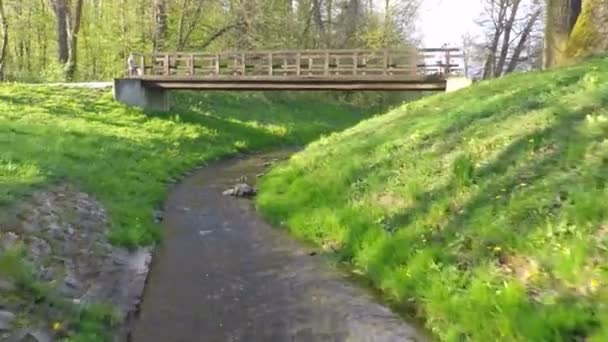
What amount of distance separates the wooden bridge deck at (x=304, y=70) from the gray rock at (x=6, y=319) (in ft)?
61.4

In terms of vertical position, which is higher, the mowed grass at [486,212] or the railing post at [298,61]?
the railing post at [298,61]

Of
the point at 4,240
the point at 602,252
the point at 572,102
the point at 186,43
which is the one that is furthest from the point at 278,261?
the point at 186,43

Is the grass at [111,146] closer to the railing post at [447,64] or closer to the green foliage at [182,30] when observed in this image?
the green foliage at [182,30]

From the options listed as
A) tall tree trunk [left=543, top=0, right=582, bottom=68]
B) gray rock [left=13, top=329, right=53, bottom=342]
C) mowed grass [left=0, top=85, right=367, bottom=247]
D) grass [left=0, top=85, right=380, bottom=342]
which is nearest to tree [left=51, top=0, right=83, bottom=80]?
grass [left=0, top=85, right=380, bottom=342]

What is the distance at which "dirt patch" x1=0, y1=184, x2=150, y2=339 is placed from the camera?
668cm

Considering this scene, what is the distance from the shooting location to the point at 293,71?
971 inches

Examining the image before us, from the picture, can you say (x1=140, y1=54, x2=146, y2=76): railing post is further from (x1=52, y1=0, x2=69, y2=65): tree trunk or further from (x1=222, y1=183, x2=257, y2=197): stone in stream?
(x1=222, y1=183, x2=257, y2=197): stone in stream

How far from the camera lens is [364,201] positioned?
11.1m

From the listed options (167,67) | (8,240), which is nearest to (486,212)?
(8,240)

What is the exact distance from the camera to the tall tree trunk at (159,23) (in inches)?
1314

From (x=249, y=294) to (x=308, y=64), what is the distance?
58.1ft

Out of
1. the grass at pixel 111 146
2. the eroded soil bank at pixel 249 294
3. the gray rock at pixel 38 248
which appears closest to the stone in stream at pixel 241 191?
the grass at pixel 111 146

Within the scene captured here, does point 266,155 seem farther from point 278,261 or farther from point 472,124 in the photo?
point 278,261

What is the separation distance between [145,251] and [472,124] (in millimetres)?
7273
